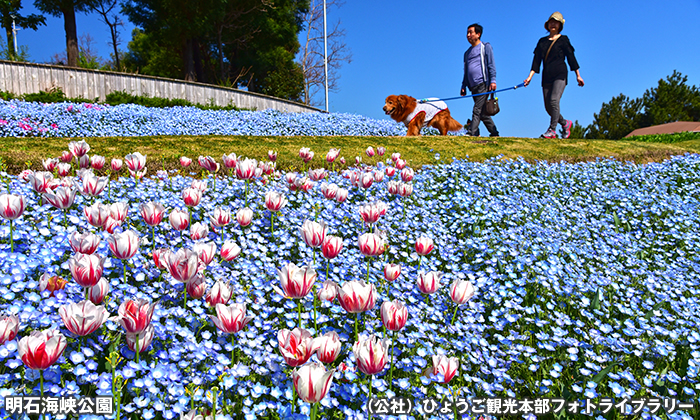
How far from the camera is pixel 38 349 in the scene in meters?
1.64

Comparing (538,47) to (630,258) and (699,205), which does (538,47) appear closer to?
(699,205)

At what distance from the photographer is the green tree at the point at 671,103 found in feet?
177

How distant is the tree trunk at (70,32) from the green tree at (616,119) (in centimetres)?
5896

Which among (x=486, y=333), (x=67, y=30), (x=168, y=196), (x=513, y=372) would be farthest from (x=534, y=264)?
(x=67, y=30)

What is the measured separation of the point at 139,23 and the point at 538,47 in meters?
28.1

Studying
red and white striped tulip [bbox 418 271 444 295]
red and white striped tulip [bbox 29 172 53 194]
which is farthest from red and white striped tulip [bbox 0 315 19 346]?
red and white striped tulip [bbox 418 271 444 295]

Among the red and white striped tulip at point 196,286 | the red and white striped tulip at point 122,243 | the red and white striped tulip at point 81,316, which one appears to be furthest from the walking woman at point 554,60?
the red and white striped tulip at point 81,316

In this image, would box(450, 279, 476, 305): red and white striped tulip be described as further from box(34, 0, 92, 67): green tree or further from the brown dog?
box(34, 0, 92, 67): green tree

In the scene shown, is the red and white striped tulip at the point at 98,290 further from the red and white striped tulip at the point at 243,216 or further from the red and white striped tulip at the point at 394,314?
the red and white striped tulip at the point at 394,314

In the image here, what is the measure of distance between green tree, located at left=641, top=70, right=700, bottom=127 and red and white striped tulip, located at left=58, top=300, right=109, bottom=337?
6686 cm

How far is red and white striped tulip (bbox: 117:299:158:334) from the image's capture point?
1.82 meters

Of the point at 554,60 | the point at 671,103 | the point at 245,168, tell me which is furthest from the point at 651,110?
the point at 245,168

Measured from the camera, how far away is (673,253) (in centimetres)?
547

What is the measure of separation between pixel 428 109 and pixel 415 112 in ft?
1.39
